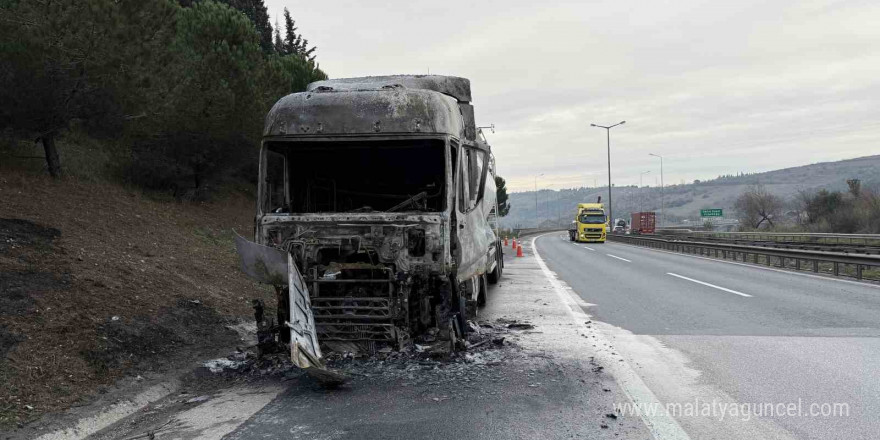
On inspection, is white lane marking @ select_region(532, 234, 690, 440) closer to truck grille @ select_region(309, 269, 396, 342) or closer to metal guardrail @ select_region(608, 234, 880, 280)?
truck grille @ select_region(309, 269, 396, 342)

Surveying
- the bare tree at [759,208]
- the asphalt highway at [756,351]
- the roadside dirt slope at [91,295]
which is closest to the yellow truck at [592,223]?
the asphalt highway at [756,351]

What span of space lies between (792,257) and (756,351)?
1284cm

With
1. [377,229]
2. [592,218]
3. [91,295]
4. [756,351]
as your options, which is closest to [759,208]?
[592,218]

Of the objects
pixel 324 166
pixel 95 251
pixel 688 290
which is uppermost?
pixel 324 166

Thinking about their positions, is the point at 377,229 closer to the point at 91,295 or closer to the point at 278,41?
the point at 91,295

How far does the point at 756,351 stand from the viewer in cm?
626

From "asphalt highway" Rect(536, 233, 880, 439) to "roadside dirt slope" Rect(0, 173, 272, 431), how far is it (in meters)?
5.15

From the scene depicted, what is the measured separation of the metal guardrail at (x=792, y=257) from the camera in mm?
14029

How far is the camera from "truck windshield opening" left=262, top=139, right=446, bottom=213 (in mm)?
7184

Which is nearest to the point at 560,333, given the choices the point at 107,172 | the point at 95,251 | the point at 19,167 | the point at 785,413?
the point at 785,413

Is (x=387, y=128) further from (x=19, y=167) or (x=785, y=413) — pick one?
(x=19, y=167)

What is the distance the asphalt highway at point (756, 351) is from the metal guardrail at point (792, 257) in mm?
1635

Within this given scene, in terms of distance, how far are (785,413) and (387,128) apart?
455 centimetres

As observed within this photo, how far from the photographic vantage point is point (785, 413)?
4.30m
